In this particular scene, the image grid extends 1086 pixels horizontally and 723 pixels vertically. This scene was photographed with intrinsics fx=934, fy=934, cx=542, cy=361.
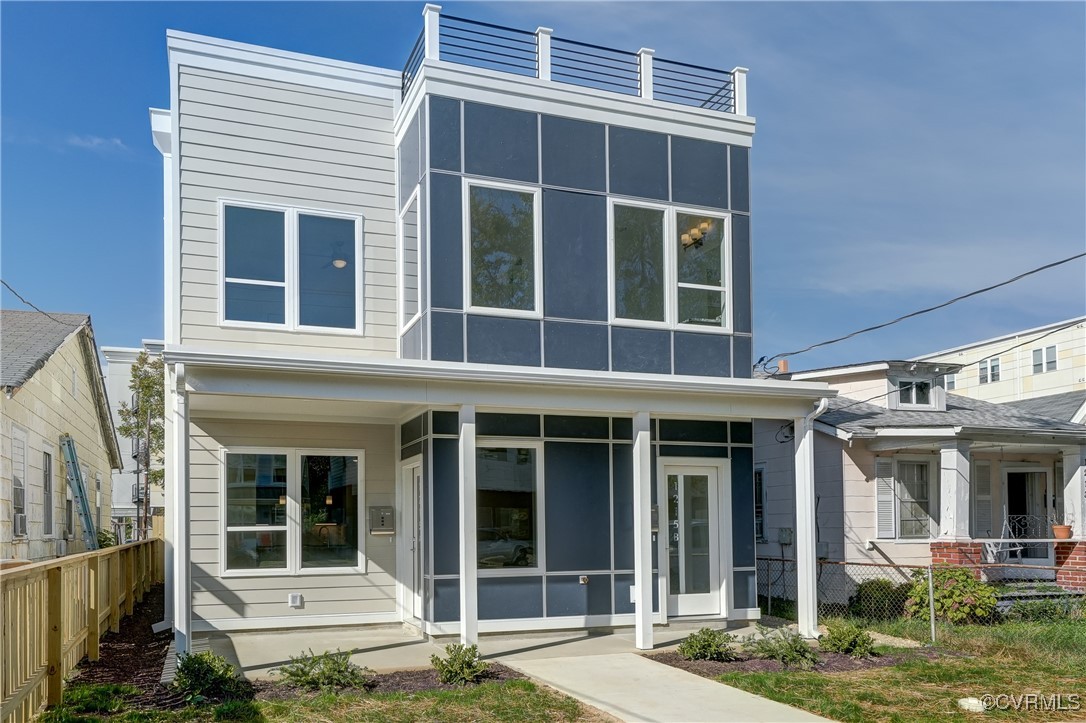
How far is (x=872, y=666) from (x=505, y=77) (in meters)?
8.43

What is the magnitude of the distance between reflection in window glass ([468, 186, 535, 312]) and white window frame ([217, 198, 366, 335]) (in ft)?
5.95

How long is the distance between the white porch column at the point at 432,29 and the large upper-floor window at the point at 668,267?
10.1 ft

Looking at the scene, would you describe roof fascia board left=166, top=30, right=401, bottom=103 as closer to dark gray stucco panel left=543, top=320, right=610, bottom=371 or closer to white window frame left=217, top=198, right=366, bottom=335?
white window frame left=217, top=198, right=366, bottom=335

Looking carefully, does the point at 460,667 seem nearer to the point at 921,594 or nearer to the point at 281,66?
the point at 921,594

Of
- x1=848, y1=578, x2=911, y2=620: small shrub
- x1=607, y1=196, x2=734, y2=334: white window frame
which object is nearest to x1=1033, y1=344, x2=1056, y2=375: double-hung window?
x1=848, y1=578, x2=911, y2=620: small shrub

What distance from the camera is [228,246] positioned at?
1216cm

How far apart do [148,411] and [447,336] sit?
16615 mm

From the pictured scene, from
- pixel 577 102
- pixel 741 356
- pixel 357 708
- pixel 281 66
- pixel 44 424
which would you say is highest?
pixel 281 66

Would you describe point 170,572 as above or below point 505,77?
below

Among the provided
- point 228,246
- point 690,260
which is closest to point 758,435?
point 690,260

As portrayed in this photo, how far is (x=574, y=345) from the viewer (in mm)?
12281

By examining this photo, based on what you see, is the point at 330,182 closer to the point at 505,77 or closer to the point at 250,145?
the point at 250,145

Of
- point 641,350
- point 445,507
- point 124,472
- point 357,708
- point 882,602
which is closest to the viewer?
point 357,708

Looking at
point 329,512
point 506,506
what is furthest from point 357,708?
point 329,512
